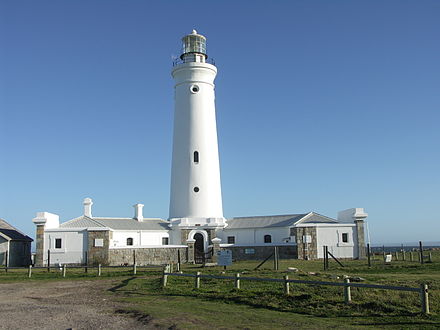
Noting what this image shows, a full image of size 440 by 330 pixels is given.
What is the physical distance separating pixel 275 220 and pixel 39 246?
17690 millimetres

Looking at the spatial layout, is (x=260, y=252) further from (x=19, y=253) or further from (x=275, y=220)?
(x=19, y=253)

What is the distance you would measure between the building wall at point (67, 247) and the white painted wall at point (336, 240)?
1674 centimetres

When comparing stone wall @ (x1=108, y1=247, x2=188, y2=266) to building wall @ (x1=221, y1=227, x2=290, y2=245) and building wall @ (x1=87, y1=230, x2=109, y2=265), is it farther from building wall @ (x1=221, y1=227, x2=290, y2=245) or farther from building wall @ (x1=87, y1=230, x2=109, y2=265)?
building wall @ (x1=221, y1=227, x2=290, y2=245)

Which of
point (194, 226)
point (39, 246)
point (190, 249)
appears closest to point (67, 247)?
point (39, 246)

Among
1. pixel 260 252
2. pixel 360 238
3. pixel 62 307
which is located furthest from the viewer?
pixel 360 238

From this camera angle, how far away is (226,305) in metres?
15.0

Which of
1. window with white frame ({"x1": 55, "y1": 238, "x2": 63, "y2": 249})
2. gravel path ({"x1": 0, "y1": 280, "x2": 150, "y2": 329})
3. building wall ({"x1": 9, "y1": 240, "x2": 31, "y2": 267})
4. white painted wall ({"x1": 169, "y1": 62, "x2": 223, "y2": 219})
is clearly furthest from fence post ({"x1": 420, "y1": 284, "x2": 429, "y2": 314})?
building wall ({"x1": 9, "y1": 240, "x2": 31, "y2": 267})

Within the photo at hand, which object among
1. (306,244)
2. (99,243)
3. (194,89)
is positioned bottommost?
(306,244)

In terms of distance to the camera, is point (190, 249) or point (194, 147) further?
point (194, 147)

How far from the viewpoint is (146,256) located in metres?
32.8

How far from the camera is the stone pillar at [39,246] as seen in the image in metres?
31.6

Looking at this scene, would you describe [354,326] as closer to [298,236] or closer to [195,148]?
[298,236]

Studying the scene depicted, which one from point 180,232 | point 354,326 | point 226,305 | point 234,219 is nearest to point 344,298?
point 354,326

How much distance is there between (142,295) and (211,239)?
1736 centimetres
